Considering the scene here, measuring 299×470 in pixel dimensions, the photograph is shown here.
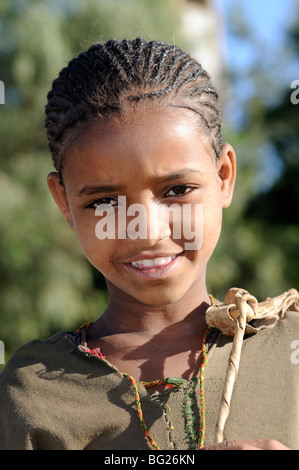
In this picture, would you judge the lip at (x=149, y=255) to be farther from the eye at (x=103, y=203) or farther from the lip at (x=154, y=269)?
the eye at (x=103, y=203)

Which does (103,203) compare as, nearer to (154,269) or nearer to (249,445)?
(154,269)

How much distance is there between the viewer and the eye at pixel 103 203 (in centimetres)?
156

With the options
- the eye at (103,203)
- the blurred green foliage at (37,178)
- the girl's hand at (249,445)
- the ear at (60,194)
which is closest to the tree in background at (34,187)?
the blurred green foliage at (37,178)

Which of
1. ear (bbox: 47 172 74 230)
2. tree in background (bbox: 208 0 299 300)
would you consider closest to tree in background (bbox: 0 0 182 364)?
A: tree in background (bbox: 208 0 299 300)

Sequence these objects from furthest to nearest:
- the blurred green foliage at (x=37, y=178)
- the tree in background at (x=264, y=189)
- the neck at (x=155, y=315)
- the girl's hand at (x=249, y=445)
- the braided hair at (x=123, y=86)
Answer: the tree in background at (x=264, y=189)
the blurred green foliage at (x=37, y=178)
the neck at (x=155, y=315)
the braided hair at (x=123, y=86)
the girl's hand at (x=249, y=445)

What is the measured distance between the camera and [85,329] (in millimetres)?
1786

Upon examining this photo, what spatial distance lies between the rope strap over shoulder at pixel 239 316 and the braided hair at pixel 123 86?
39 centimetres

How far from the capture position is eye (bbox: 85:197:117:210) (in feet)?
5.12

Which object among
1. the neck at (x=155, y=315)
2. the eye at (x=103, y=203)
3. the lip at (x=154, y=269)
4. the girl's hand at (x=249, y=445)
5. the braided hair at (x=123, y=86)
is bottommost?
the girl's hand at (x=249, y=445)

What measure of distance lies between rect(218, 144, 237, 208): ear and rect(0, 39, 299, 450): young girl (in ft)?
0.08

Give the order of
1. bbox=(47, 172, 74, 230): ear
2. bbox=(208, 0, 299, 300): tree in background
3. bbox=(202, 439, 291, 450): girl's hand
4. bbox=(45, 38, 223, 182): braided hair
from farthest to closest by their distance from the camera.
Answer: bbox=(208, 0, 299, 300): tree in background
bbox=(47, 172, 74, 230): ear
bbox=(45, 38, 223, 182): braided hair
bbox=(202, 439, 291, 450): girl's hand

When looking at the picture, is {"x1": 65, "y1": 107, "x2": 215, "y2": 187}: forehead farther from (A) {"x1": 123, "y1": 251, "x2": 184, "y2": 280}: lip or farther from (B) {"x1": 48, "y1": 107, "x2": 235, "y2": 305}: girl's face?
(A) {"x1": 123, "y1": 251, "x2": 184, "y2": 280}: lip

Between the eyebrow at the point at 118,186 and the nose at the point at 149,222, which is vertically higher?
the eyebrow at the point at 118,186

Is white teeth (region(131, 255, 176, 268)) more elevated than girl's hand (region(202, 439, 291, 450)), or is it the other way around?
white teeth (region(131, 255, 176, 268))
